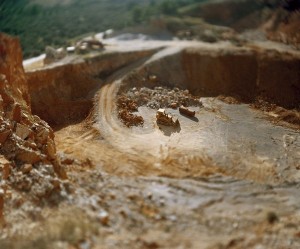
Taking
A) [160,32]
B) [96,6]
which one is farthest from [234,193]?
[96,6]

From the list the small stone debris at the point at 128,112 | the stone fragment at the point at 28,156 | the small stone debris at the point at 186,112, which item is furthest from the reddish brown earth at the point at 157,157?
the small stone debris at the point at 186,112

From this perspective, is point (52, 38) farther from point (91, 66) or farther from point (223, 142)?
point (223, 142)

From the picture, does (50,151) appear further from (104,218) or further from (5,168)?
(104,218)

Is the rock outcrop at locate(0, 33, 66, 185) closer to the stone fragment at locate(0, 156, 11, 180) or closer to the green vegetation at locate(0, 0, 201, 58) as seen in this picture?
the stone fragment at locate(0, 156, 11, 180)

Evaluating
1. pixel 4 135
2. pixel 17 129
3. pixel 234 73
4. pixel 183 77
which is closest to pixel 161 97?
pixel 183 77

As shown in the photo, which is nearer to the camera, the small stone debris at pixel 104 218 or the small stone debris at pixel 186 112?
the small stone debris at pixel 104 218

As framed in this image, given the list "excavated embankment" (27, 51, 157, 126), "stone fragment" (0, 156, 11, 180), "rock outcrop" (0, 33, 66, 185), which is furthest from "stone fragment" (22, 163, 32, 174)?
"excavated embankment" (27, 51, 157, 126)

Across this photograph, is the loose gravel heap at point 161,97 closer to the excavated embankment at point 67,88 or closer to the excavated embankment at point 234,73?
the excavated embankment at point 234,73
